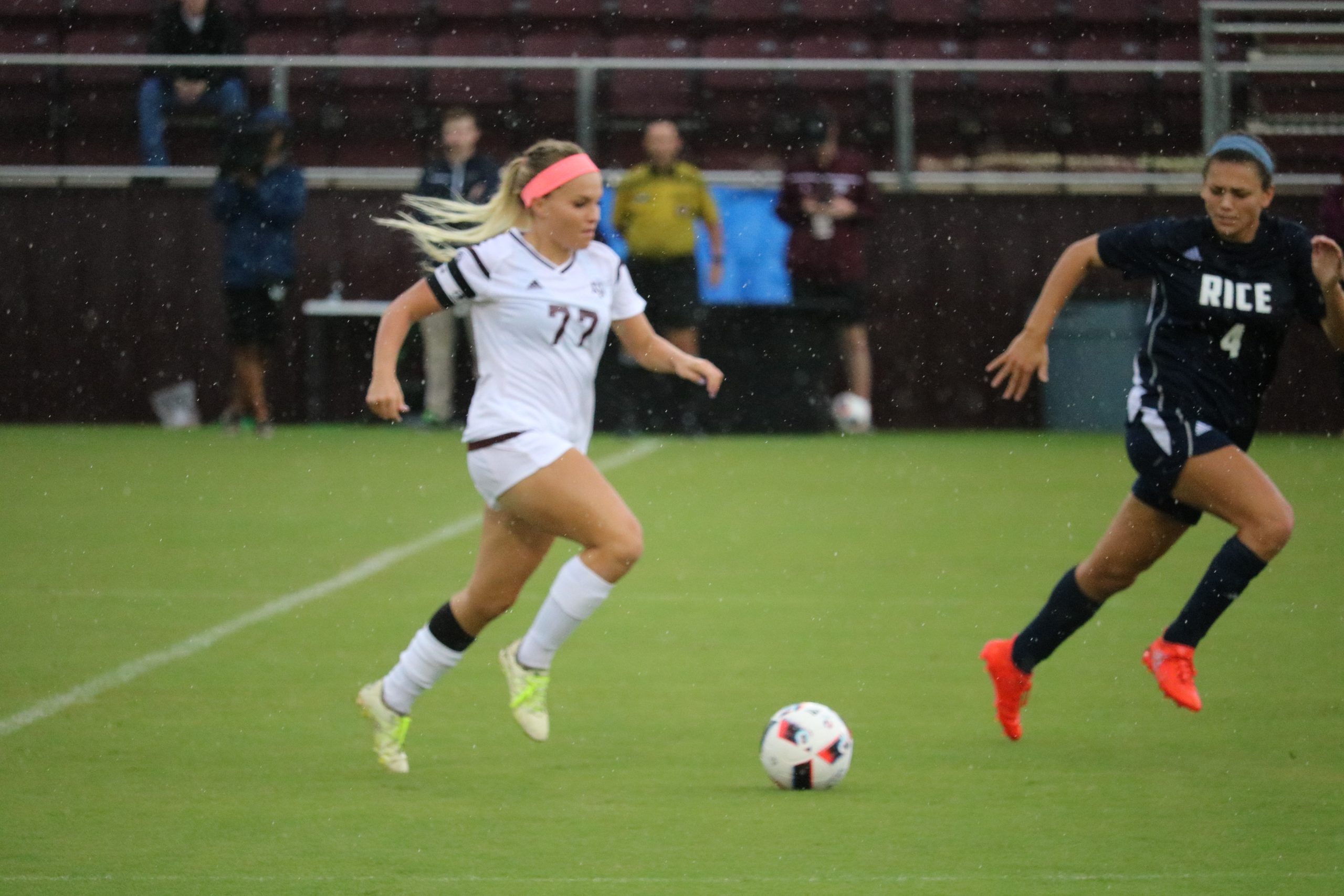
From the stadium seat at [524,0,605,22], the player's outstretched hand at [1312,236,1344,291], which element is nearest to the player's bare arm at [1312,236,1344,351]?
the player's outstretched hand at [1312,236,1344,291]

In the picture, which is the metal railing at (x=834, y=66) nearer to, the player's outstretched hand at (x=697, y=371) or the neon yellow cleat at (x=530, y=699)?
the player's outstretched hand at (x=697, y=371)

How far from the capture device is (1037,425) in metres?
18.5

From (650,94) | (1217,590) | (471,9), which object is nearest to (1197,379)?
(1217,590)

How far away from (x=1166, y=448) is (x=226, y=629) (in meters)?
4.18

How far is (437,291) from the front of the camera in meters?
6.21

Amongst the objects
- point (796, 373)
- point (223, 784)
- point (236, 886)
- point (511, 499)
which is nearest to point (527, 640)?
point (511, 499)

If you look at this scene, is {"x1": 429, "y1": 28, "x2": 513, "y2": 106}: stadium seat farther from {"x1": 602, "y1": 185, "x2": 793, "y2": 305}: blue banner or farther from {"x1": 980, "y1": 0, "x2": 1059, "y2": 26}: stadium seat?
{"x1": 980, "y1": 0, "x2": 1059, "y2": 26}: stadium seat

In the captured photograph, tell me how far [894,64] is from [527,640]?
13.1 m

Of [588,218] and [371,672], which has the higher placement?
[588,218]

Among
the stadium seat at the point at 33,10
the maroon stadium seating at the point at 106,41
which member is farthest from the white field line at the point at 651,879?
the stadium seat at the point at 33,10

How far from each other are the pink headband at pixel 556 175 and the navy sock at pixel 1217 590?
2.39m

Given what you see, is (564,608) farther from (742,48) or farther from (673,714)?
(742,48)

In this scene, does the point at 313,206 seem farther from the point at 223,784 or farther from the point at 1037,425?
the point at 223,784

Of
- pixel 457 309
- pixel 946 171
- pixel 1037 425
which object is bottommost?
pixel 1037 425
